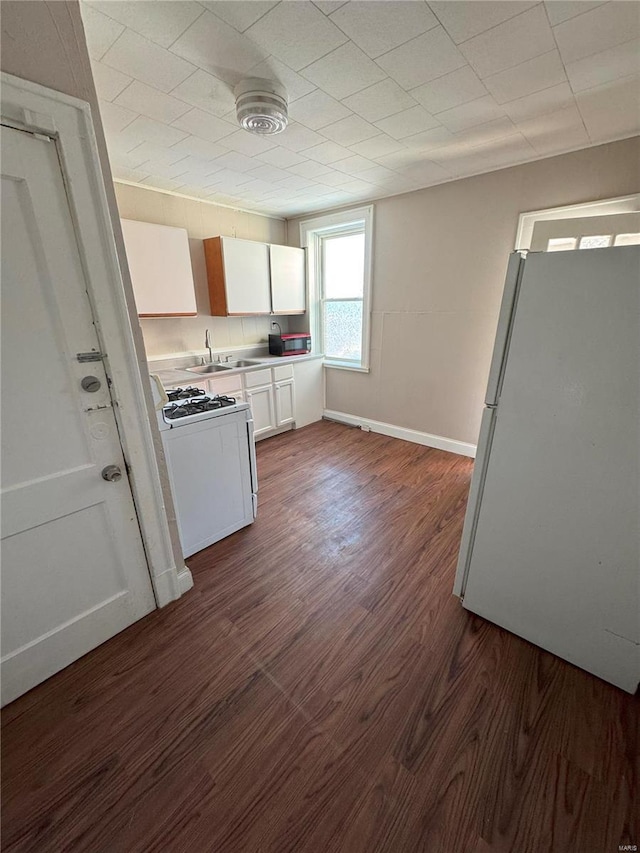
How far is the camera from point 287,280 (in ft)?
13.0

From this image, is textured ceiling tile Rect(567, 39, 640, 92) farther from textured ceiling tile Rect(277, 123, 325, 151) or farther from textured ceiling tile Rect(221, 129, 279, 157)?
textured ceiling tile Rect(221, 129, 279, 157)

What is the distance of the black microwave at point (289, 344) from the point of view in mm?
4059

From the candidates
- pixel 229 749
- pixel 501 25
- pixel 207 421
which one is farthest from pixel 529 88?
pixel 229 749

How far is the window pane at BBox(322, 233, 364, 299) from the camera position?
387 cm

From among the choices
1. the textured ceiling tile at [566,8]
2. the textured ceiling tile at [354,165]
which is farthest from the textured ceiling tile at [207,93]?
the textured ceiling tile at [566,8]

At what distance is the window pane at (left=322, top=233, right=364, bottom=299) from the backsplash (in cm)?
71

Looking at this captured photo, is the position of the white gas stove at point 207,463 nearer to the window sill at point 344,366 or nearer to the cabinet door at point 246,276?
the cabinet door at point 246,276

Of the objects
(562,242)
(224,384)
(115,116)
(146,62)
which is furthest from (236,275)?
(562,242)

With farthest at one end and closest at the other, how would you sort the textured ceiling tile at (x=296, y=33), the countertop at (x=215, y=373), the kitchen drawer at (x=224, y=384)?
1. the kitchen drawer at (x=224, y=384)
2. the countertop at (x=215, y=373)
3. the textured ceiling tile at (x=296, y=33)

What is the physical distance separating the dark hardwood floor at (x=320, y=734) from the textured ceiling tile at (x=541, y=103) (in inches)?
104

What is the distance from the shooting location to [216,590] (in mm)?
1844

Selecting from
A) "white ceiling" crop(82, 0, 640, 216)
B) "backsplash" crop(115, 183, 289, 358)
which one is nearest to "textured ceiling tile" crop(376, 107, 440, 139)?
"white ceiling" crop(82, 0, 640, 216)

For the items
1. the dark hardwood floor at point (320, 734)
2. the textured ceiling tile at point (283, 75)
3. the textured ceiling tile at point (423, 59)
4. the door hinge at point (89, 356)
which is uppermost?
the textured ceiling tile at point (423, 59)

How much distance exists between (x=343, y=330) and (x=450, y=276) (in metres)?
1.44
